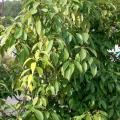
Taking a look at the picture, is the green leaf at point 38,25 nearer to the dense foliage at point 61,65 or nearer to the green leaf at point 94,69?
the dense foliage at point 61,65

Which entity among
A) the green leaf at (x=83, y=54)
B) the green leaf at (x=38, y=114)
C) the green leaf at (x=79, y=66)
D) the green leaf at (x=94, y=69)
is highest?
the green leaf at (x=83, y=54)

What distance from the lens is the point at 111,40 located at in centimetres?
335

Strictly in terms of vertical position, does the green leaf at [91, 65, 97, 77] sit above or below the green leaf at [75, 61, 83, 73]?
below

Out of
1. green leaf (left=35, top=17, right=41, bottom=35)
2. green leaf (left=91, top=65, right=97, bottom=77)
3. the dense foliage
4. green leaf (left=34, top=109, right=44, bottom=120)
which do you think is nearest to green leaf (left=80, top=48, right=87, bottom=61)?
the dense foliage

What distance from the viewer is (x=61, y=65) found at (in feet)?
8.51

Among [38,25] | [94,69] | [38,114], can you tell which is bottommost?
[38,114]

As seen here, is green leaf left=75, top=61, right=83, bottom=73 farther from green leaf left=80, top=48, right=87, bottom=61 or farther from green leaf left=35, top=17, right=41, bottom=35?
green leaf left=35, top=17, right=41, bottom=35

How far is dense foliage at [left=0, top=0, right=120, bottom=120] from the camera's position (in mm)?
2484

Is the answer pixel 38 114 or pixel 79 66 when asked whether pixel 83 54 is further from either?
pixel 38 114

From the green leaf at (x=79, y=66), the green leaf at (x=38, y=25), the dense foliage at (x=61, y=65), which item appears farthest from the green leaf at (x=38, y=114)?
the green leaf at (x=38, y=25)

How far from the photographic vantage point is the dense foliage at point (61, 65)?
2.48 m

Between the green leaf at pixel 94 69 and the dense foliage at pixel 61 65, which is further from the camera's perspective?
the green leaf at pixel 94 69

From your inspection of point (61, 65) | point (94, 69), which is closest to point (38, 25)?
point (61, 65)

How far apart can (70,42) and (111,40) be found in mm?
758
